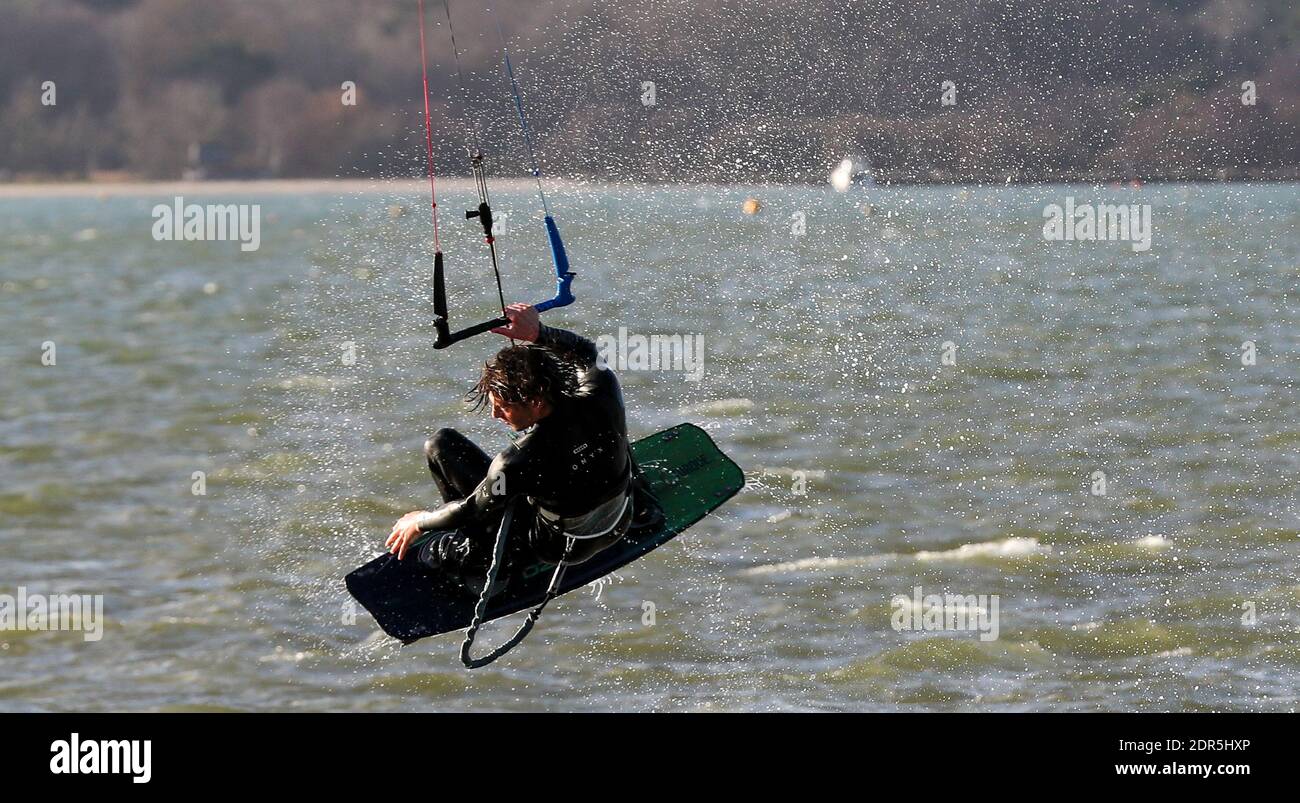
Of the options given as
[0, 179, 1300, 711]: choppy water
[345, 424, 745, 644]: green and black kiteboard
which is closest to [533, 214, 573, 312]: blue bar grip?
[345, 424, 745, 644]: green and black kiteboard

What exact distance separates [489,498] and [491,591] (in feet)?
2.19

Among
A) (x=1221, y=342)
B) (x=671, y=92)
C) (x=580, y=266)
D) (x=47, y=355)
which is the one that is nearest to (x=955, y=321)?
(x=1221, y=342)

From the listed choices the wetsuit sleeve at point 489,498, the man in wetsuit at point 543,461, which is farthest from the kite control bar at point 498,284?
the wetsuit sleeve at point 489,498

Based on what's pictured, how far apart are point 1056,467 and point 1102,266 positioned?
82.6 feet

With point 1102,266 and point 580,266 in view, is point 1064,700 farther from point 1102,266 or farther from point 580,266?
point 1102,266

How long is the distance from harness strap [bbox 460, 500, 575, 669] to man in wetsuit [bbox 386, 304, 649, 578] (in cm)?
7

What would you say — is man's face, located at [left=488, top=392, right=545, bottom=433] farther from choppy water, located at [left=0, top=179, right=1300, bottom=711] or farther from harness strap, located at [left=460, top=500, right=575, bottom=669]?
choppy water, located at [left=0, top=179, right=1300, bottom=711]

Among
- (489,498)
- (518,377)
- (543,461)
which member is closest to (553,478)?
(543,461)

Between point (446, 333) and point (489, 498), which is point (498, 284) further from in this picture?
point (489, 498)

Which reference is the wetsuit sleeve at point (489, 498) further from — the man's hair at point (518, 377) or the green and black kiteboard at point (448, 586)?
the green and black kiteboard at point (448, 586)

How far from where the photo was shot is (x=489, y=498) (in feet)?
27.8

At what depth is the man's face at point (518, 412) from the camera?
829cm

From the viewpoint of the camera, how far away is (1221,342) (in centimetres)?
2778
